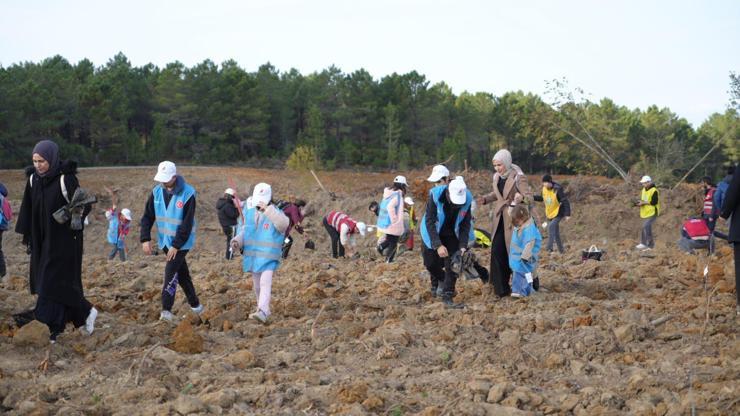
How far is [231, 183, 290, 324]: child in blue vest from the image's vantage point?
812 cm

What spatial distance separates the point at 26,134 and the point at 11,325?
1308 inches

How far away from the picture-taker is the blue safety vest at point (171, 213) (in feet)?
26.8

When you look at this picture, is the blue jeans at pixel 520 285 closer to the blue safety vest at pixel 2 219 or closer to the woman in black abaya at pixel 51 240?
the woman in black abaya at pixel 51 240

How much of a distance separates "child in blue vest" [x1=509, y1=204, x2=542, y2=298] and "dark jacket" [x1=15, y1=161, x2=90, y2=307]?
15.1ft

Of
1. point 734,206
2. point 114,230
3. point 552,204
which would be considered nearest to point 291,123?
point 114,230

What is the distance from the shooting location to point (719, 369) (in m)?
6.17

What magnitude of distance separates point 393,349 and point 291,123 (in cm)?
4602

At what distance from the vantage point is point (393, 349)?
696cm

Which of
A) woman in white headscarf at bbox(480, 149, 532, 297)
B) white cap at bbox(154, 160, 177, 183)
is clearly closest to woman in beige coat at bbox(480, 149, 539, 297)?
woman in white headscarf at bbox(480, 149, 532, 297)

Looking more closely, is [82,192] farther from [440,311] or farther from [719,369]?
[719,369]

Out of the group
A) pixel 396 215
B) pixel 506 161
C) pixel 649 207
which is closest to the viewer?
pixel 506 161

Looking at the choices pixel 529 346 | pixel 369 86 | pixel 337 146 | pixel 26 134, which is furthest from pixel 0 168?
pixel 529 346

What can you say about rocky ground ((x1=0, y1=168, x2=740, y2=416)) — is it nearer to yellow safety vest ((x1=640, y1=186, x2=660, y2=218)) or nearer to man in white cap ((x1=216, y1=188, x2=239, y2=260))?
man in white cap ((x1=216, y1=188, x2=239, y2=260))

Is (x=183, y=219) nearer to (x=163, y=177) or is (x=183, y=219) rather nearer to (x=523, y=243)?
(x=163, y=177)
